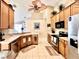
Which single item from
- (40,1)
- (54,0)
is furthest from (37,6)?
(54,0)

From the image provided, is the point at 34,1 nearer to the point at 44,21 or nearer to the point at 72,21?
the point at 44,21

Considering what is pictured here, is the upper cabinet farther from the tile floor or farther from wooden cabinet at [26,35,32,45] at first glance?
wooden cabinet at [26,35,32,45]

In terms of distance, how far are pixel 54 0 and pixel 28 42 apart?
142 inches

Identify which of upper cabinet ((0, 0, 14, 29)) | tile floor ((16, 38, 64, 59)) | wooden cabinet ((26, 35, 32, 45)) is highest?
upper cabinet ((0, 0, 14, 29))

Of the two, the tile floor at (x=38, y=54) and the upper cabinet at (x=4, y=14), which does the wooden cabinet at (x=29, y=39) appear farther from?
the upper cabinet at (x=4, y=14)

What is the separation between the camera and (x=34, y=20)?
527 inches

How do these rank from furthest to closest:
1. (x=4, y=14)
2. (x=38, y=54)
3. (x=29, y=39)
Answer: (x=29, y=39) < (x=38, y=54) < (x=4, y=14)

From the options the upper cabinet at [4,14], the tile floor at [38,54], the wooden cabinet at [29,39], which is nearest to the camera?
the upper cabinet at [4,14]

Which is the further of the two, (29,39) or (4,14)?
(29,39)

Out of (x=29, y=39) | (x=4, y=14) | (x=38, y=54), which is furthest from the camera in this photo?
(x=29, y=39)

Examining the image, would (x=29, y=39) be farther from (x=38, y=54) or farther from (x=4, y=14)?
(x=4, y=14)

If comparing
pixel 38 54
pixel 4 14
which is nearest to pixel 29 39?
pixel 38 54

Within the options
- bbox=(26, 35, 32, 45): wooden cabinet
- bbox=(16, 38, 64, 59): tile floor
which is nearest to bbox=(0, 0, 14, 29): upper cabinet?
bbox=(16, 38, 64, 59): tile floor

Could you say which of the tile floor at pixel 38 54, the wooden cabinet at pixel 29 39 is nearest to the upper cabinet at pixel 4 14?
the tile floor at pixel 38 54
